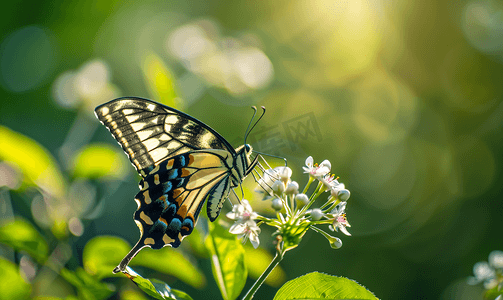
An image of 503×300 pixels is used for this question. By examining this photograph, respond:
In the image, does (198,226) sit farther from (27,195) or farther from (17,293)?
(27,195)

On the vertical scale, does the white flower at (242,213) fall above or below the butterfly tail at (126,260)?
above

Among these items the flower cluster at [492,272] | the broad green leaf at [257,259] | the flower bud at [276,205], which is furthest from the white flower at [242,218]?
the flower cluster at [492,272]

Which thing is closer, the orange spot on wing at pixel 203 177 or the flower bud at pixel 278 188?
the flower bud at pixel 278 188

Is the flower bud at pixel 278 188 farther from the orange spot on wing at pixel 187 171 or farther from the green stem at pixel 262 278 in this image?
the orange spot on wing at pixel 187 171

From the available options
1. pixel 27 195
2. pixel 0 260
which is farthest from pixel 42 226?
pixel 0 260

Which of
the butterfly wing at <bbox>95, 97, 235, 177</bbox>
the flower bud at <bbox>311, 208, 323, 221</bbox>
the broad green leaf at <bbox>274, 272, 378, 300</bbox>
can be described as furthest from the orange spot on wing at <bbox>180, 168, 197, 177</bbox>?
the broad green leaf at <bbox>274, 272, 378, 300</bbox>

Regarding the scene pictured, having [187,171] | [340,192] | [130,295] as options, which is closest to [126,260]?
[130,295]

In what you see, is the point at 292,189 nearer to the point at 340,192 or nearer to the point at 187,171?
the point at 340,192

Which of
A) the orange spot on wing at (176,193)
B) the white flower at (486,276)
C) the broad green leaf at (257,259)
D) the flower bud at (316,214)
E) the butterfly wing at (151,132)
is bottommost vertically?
the white flower at (486,276)
